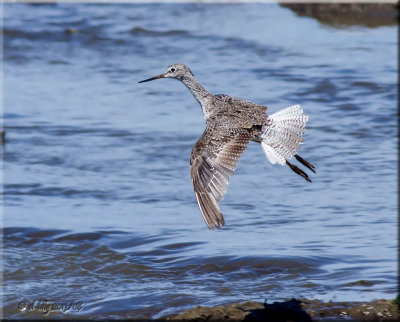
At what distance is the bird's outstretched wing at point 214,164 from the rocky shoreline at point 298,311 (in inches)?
20.1

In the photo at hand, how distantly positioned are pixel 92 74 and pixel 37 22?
3.04 m

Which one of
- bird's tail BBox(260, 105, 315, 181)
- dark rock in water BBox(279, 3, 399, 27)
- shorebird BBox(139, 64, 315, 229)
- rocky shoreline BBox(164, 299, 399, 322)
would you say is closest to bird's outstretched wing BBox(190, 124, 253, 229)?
shorebird BBox(139, 64, 315, 229)

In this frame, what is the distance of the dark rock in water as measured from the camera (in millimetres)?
11633

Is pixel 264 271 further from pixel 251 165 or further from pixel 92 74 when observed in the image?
pixel 92 74

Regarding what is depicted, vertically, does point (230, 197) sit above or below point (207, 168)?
below

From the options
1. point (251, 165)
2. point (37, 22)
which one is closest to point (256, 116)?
point (251, 165)

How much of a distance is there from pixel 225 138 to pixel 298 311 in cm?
118

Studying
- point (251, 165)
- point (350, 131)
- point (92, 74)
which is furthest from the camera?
point (92, 74)

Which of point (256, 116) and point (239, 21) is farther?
point (239, 21)

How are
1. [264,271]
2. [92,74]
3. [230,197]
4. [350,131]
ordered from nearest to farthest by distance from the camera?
[264,271], [230,197], [350,131], [92,74]

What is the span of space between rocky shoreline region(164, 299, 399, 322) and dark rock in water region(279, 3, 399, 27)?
25.7 ft

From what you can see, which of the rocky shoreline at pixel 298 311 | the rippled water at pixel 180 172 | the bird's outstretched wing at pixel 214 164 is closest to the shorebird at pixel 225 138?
the bird's outstretched wing at pixel 214 164

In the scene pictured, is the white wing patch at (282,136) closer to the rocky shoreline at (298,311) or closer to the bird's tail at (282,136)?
the bird's tail at (282,136)

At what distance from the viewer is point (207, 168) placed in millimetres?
4668
